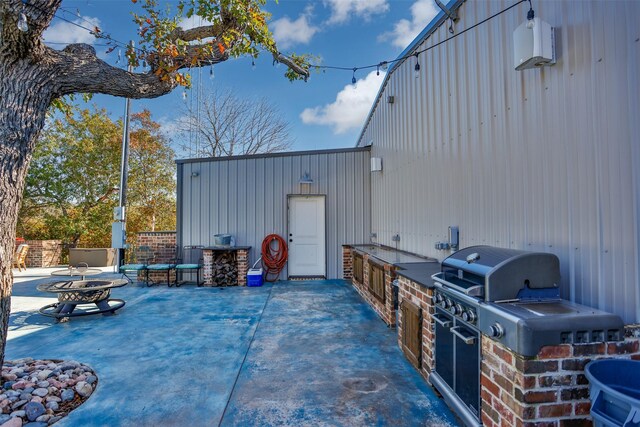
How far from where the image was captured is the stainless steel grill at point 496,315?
158 centimetres

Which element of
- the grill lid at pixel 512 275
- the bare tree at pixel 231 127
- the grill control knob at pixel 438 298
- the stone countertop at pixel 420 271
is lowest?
the grill control knob at pixel 438 298

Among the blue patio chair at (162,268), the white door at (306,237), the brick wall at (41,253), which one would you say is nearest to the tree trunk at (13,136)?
the blue patio chair at (162,268)

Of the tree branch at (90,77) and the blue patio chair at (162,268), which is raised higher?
the tree branch at (90,77)

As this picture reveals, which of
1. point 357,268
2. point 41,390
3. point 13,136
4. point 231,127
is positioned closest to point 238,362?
point 41,390

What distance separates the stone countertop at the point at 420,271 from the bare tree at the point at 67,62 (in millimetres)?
3022

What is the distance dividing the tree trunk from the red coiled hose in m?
5.20

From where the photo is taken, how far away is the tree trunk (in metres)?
2.54

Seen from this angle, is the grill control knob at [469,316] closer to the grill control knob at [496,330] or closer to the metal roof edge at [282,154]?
the grill control knob at [496,330]

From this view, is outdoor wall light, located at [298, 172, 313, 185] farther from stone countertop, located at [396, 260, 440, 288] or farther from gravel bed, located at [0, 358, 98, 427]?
gravel bed, located at [0, 358, 98, 427]

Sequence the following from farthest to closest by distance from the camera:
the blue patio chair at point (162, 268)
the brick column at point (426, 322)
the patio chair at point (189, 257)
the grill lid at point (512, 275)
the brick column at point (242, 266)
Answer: the patio chair at point (189, 257)
the brick column at point (242, 266)
the blue patio chair at point (162, 268)
the brick column at point (426, 322)
the grill lid at point (512, 275)

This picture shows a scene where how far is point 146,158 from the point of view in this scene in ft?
43.0

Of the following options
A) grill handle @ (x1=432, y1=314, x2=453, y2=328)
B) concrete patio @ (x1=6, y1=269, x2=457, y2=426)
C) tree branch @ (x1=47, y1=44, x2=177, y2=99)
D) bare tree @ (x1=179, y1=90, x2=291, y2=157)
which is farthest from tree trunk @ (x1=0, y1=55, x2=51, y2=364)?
bare tree @ (x1=179, y1=90, x2=291, y2=157)

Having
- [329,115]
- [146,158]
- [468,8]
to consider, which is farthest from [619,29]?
[146,158]

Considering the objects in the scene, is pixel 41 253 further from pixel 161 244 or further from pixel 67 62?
pixel 67 62
